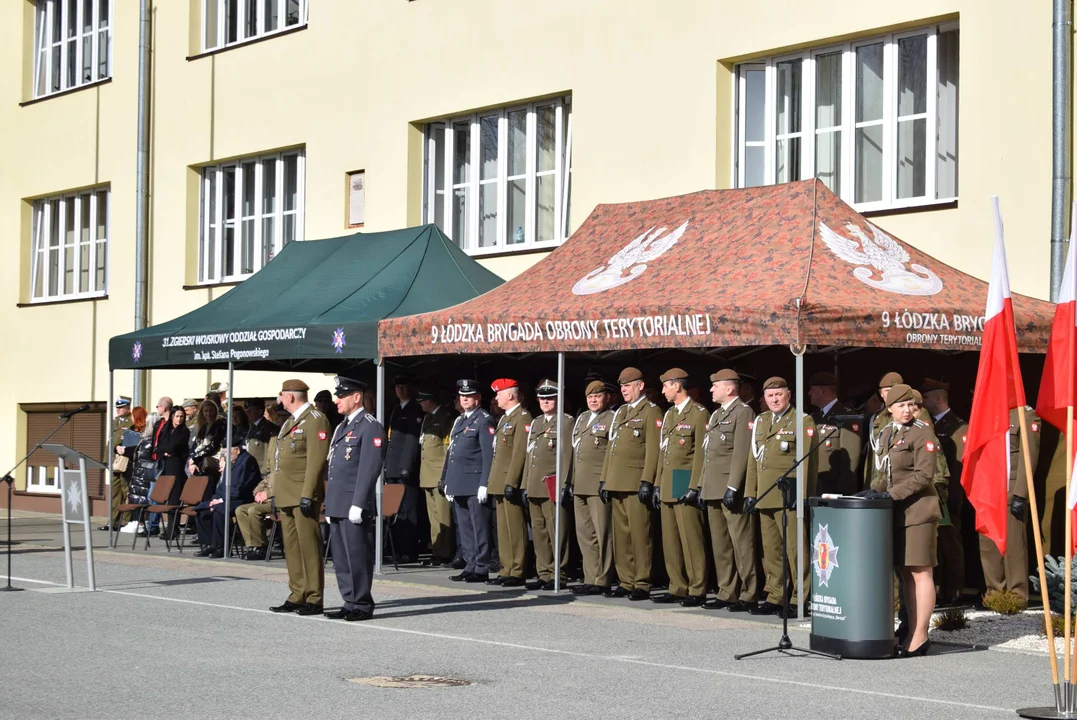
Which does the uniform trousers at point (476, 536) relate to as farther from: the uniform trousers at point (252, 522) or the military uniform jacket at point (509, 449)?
the uniform trousers at point (252, 522)

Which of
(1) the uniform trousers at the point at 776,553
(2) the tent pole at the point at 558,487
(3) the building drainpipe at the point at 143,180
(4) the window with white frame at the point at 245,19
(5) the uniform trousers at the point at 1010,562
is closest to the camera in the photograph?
(1) the uniform trousers at the point at 776,553

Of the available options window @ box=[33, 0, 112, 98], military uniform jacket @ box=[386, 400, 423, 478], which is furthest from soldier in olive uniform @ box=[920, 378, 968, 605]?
window @ box=[33, 0, 112, 98]

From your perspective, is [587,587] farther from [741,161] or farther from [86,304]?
[86,304]

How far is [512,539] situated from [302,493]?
3.12 m

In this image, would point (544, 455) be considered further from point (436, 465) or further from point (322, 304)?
point (322, 304)

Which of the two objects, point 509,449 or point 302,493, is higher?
point 509,449

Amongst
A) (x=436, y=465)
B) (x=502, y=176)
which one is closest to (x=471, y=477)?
(x=436, y=465)

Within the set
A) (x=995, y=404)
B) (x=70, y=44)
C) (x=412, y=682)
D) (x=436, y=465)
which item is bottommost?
(x=412, y=682)

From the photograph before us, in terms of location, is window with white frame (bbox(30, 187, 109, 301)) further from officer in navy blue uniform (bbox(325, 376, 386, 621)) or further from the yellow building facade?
officer in navy blue uniform (bbox(325, 376, 386, 621))

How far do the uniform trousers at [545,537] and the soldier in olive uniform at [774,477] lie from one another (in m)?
2.43

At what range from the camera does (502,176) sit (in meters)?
20.1

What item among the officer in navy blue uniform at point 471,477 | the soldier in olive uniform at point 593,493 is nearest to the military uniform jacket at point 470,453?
the officer in navy blue uniform at point 471,477

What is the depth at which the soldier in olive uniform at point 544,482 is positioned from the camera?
14.4 meters

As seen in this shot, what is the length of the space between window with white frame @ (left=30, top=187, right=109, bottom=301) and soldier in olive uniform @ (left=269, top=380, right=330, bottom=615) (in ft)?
47.2
